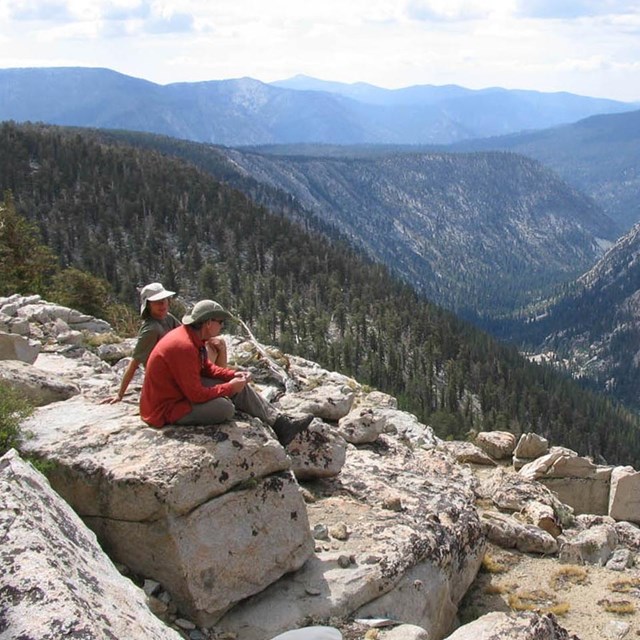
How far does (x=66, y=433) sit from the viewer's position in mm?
12492

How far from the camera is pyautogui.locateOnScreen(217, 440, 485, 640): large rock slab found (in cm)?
1127

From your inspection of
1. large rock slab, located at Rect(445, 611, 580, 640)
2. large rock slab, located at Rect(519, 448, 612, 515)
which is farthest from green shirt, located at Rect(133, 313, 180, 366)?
large rock slab, located at Rect(519, 448, 612, 515)

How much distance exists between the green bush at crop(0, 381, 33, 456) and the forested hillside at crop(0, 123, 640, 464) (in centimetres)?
9858

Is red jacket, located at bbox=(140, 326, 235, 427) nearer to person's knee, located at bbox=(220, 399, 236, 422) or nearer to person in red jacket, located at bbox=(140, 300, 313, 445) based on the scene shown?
person in red jacket, located at bbox=(140, 300, 313, 445)

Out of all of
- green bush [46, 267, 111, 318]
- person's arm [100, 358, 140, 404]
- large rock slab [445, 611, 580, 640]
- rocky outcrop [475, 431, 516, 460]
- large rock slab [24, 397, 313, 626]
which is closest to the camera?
large rock slab [445, 611, 580, 640]

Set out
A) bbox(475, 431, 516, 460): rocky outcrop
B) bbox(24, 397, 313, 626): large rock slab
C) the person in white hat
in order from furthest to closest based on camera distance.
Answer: bbox(475, 431, 516, 460): rocky outcrop < the person in white hat < bbox(24, 397, 313, 626): large rock slab

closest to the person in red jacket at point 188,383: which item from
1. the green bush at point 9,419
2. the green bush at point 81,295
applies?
the green bush at point 9,419

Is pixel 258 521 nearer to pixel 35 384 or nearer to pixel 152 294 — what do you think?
pixel 152 294

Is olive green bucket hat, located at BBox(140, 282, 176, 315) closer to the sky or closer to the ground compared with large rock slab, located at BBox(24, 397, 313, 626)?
closer to the sky

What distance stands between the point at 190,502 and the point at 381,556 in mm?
3832

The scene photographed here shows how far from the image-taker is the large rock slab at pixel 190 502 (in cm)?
1077

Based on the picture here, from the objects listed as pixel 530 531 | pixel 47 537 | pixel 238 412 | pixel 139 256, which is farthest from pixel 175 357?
pixel 139 256

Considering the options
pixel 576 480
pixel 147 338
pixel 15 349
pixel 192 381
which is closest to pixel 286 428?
pixel 192 381

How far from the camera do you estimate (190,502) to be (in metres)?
10.9
